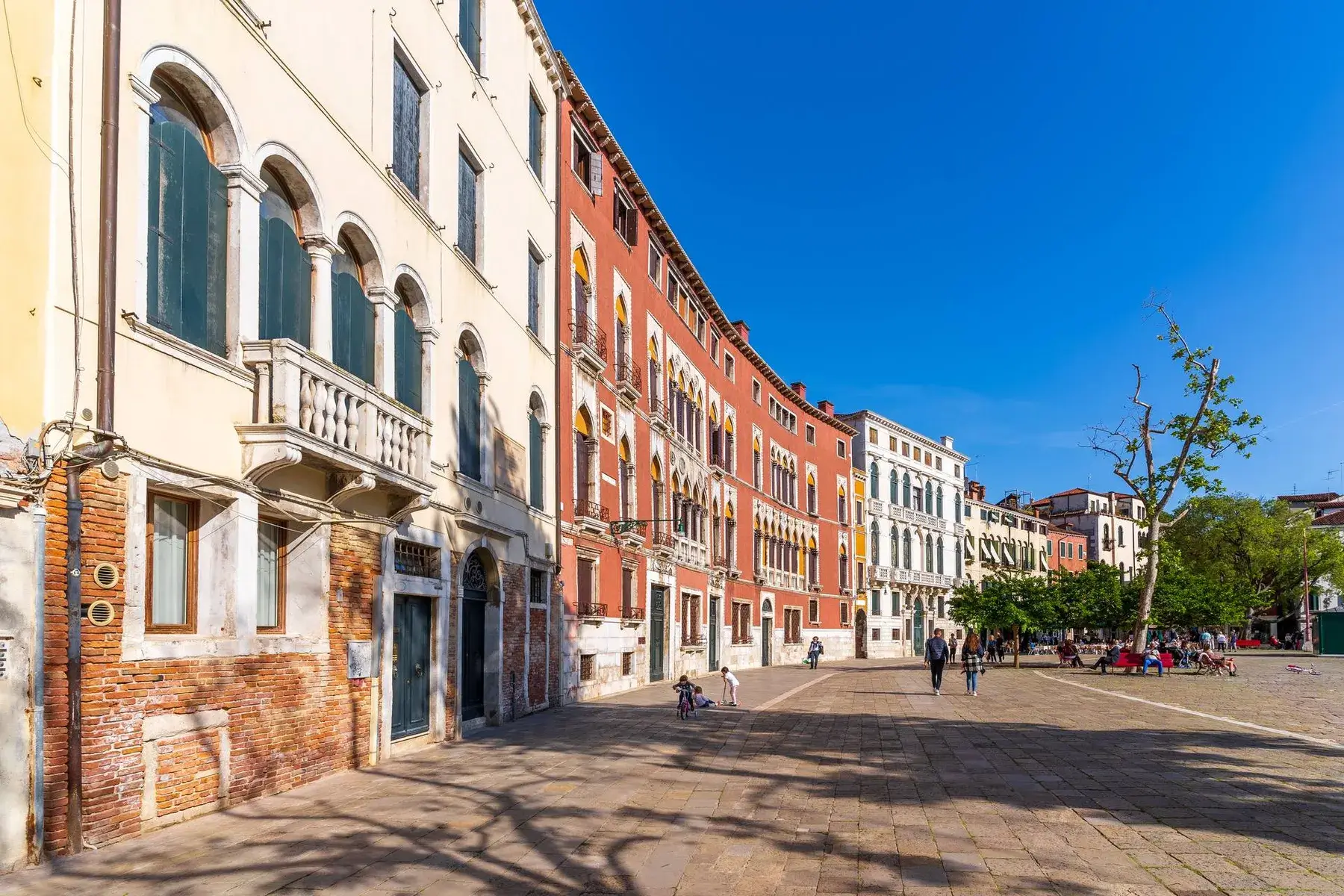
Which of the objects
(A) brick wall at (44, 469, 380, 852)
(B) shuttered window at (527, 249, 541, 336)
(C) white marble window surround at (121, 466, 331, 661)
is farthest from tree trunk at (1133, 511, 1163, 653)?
(C) white marble window surround at (121, 466, 331, 661)

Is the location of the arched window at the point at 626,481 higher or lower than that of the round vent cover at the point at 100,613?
higher

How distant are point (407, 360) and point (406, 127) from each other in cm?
318

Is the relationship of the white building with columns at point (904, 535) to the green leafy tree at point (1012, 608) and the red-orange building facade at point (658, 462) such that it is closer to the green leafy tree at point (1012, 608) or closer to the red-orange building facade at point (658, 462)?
the red-orange building facade at point (658, 462)

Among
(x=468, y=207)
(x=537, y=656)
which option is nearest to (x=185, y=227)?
(x=468, y=207)

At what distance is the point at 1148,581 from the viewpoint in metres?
36.9

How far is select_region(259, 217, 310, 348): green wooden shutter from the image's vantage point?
11.1 metres

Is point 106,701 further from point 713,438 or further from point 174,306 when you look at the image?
point 713,438

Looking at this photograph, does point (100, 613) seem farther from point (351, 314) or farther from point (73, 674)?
point (351, 314)

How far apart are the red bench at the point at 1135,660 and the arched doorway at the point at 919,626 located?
3109 cm

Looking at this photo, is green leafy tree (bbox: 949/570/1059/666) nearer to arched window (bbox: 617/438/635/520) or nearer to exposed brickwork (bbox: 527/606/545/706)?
arched window (bbox: 617/438/635/520)

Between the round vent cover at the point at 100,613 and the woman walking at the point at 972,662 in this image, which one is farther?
the woman walking at the point at 972,662

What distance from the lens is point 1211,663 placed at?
1447 inches

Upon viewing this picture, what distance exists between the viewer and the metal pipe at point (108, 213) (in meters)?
8.40

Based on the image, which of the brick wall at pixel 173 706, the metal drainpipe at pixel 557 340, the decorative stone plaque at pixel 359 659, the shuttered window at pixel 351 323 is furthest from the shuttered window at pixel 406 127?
the metal drainpipe at pixel 557 340
